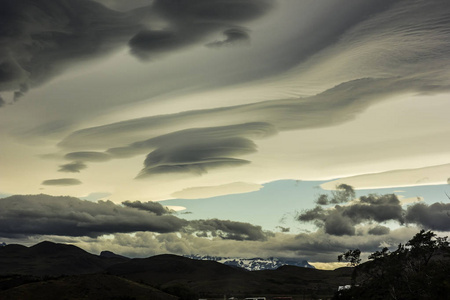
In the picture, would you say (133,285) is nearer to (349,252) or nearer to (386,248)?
(349,252)

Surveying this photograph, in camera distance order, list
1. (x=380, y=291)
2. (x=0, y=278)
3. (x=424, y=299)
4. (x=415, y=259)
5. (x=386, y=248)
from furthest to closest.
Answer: (x=0, y=278), (x=386, y=248), (x=415, y=259), (x=380, y=291), (x=424, y=299)

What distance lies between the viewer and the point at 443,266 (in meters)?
86.5

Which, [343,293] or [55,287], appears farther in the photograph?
[55,287]

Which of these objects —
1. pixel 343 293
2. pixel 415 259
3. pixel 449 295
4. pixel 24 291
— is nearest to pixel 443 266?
pixel 449 295

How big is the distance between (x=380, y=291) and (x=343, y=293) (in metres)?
20.9

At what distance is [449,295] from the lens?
2655 inches

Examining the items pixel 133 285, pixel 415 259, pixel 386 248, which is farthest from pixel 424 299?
pixel 133 285

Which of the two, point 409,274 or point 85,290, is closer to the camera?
point 409,274

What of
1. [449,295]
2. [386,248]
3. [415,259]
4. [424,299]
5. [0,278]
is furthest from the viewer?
[0,278]

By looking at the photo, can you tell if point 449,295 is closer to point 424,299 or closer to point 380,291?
point 424,299

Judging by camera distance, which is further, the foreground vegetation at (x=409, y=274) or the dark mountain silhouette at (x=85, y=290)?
the dark mountain silhouette at (x=85, y=290)

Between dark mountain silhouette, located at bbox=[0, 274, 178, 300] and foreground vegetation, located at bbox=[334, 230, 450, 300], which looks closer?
foreground vegetation, located at bbox=[334, 230, 450, 300]

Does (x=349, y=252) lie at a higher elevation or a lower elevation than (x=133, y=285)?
higher

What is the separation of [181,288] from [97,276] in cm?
3751
